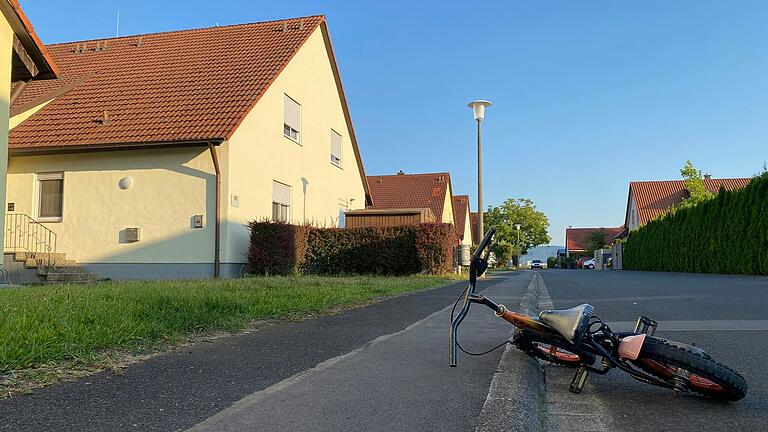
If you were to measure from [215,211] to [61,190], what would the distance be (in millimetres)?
4391

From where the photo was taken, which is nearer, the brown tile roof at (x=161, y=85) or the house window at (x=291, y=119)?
the brown tile roof at (x=161, y=85)

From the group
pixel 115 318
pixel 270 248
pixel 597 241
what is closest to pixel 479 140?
pixel 270 248

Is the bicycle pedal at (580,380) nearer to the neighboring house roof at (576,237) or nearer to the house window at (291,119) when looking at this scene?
the house window at (291,119)

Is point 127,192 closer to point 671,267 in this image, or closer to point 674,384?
point 674,384

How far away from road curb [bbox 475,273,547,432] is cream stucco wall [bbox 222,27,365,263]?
11.4 m

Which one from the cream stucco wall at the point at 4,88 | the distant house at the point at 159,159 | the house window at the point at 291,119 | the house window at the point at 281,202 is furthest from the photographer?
the house window at the point at 291,119

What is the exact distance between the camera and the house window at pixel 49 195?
50.1 ft

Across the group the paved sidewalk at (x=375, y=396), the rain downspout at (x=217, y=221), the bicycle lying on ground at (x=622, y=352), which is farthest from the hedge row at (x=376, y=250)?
the bicycle lying on ground at (x=622, y=352)

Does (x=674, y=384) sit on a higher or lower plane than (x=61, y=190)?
lower

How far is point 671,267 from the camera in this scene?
95.5 ft

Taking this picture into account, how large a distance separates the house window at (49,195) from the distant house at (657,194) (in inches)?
1880

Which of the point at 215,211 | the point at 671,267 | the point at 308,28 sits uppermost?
the point at 308,28

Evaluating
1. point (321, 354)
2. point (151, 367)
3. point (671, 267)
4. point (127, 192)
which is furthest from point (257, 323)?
point (671, 267)

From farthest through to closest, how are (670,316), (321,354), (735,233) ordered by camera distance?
(735,233)
(670,316)
(321,354)
